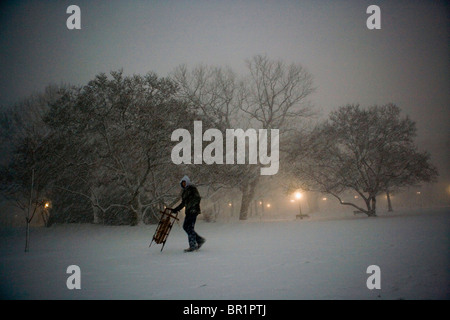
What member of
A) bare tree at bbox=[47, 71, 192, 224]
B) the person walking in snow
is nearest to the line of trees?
bare tree at bbox=[47, 71, 192, 224]

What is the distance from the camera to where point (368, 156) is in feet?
60.1

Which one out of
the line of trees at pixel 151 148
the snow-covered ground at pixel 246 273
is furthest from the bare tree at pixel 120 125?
the snow-covered ground at pixel 246 273

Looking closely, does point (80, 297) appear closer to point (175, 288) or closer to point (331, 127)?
point (175, 288)

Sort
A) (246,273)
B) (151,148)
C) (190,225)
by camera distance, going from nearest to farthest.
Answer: (246,273) < (190,225) < (151,148)

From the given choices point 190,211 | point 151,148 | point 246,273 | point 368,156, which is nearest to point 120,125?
point 151,148
